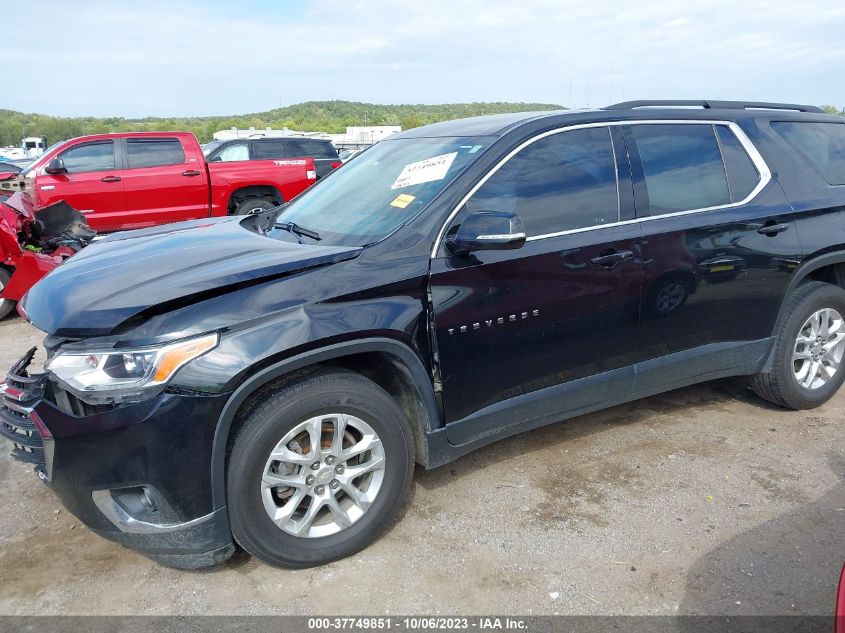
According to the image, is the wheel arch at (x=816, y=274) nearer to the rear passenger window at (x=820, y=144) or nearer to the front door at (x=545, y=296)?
the rear passenger window at (x=820, y=144)

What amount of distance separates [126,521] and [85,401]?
49cm

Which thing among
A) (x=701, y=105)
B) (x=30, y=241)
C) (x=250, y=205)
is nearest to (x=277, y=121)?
(x=250, y=205)

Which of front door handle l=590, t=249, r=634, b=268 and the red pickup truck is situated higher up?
the red pickup truck

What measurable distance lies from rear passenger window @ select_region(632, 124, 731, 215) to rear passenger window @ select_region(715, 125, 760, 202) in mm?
43

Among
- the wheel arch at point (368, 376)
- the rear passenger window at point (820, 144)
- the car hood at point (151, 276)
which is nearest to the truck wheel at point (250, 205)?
the car hood at point (151, 276)

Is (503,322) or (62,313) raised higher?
(62,313)

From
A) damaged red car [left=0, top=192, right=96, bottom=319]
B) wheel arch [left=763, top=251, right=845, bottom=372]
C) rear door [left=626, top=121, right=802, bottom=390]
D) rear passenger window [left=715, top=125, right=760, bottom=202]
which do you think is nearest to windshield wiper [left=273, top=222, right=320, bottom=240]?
rear door [left=626, top=121, right=802, bottom=390]

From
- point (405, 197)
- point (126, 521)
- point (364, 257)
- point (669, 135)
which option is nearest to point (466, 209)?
point (405, 197)

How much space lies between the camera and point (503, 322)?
9.49 feet

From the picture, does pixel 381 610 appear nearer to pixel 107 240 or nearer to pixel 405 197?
pixel 405 197

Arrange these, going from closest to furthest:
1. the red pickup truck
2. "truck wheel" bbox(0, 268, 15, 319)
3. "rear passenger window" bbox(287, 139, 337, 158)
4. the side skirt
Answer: the side skirt
"truck wheel" bbox(0, 268, 15, 319)
the red pickup truck
"rear passenger window" bbox(287, 139, 337, 158)

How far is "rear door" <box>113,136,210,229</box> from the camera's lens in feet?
31.2

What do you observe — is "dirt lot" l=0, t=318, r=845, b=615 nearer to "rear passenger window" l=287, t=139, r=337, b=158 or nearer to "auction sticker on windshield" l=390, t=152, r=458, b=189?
"auction sticker on windshield" l=390, t=152, r=458, b=189

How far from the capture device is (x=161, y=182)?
9.66m
